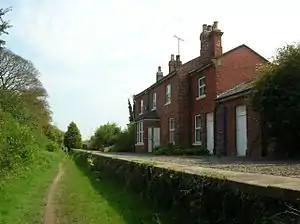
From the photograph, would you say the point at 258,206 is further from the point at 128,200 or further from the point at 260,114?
the point at 260,114

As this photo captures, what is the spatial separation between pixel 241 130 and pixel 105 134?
39306mm

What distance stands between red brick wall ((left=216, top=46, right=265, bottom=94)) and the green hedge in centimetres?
1704

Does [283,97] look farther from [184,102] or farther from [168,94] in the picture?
[168,94]

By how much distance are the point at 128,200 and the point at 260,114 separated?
10428 mm

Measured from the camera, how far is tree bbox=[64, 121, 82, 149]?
324ft

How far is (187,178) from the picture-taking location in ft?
27.6

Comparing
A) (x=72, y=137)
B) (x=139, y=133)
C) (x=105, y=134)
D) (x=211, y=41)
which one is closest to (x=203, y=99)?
(x=211, y=41)

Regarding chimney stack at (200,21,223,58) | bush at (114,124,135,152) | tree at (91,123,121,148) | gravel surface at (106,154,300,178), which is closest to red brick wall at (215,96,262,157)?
chimney stack at (200,21,223,58)

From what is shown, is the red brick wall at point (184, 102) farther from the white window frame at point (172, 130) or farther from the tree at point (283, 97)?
the tree at point (283, 97)

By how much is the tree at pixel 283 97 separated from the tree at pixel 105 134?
136 feet

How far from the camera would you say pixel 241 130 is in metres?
25.1

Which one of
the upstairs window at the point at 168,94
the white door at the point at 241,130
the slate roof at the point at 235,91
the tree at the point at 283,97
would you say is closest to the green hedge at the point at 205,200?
the tree at the point at 283,97

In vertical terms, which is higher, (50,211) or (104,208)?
(104,208)

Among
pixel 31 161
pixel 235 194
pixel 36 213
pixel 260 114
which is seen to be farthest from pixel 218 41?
pixel 235 194
